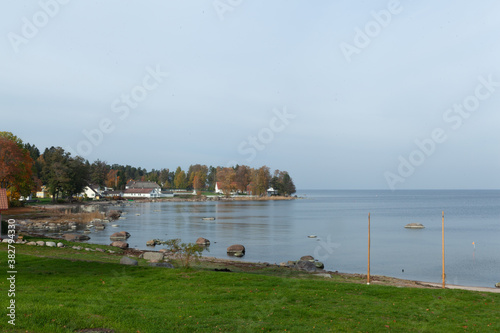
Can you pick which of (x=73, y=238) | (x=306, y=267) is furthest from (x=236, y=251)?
(x=73, y=238)

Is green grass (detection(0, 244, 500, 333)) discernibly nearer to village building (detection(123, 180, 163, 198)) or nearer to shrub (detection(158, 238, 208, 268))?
shrub (detection(158, 238, 208, 268))

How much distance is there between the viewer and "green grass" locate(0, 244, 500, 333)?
10391 millimetres

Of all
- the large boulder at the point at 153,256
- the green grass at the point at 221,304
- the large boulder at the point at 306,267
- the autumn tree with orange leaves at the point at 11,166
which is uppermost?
the autumn tree with orange leaves at the point at 11,166

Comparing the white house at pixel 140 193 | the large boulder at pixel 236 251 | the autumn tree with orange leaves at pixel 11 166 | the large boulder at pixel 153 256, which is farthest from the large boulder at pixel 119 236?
the white house at pixel 140 193

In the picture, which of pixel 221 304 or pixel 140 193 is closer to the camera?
pixel 221 304

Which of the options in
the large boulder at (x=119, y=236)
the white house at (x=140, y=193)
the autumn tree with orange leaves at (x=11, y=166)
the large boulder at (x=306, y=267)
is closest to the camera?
the large boulder at (x=306, y=267)

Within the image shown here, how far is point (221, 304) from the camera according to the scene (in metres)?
12.6

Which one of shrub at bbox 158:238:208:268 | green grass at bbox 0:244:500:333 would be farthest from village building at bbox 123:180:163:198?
green grass at bbox 0:244:500:333

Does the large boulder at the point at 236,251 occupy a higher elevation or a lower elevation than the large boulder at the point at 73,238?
lower

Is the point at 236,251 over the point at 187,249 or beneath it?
beneath

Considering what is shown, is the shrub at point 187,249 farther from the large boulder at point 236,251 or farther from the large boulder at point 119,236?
the large boulder at point 119,236

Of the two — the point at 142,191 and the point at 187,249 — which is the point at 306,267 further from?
the point at 142,191

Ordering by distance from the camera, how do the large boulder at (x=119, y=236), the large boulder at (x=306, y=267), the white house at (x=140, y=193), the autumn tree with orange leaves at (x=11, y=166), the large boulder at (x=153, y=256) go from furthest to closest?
1. the white house at (x=140, y=193)
2. the autumn tree with orange leaves at (x=11, y=166)
3. the large boulder at (x=119, y=236)
4. the large boulder at (x=153, y=256)
5. the large boulder at (x=306, y=267)

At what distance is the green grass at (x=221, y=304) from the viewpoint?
10.4m
